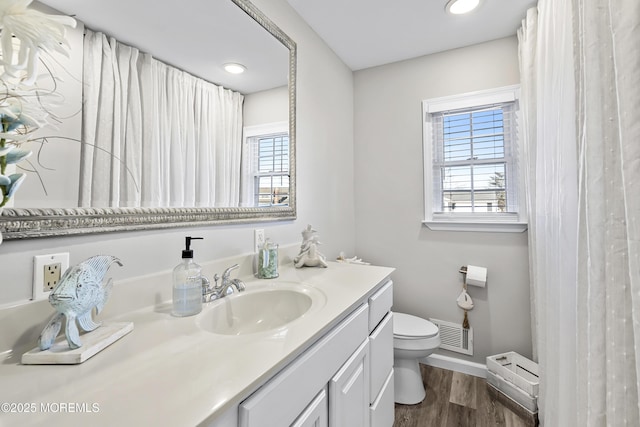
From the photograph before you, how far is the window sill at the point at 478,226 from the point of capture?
197cm

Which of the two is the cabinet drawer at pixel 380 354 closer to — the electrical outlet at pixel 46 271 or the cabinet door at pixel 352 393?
the cabinet door at pixel 352 393

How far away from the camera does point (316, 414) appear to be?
791 millimetres

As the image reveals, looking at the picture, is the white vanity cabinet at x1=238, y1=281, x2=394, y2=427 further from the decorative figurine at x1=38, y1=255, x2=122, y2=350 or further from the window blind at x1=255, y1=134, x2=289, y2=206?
the window blind at x1=255, y1=134, x2=289, y2=206

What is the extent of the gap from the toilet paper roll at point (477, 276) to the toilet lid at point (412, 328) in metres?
0.44

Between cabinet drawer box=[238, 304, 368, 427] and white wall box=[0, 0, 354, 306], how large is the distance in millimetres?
606

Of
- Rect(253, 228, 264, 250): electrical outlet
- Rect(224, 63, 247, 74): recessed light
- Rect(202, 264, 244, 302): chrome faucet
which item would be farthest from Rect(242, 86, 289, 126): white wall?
Rect(202, 264, 244, 302): chrome faucet

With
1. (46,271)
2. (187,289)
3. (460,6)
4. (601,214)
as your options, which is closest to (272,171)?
(187,289)

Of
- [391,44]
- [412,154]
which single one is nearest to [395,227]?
[412,154]

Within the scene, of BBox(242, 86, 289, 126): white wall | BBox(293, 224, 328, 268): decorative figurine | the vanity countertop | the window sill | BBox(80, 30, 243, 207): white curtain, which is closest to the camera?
the vanity countertop

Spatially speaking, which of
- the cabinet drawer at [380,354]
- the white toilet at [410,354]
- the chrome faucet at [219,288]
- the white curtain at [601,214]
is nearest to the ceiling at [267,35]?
the chrome faucet at [219,288]

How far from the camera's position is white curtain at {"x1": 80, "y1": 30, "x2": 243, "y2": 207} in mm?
838

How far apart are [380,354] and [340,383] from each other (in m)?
0.47

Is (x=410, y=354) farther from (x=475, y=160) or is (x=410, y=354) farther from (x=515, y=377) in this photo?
(x=475, y=160)

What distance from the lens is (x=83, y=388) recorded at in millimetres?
525
